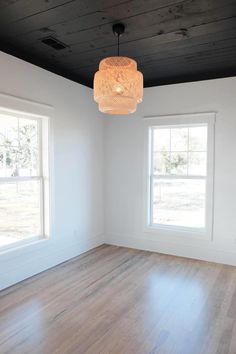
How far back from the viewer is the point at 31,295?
3035 millimetres

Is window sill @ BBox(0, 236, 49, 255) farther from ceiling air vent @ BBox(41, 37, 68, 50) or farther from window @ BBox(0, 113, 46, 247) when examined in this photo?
ceiling air vent @ BBox(41, 37, 68, 50)

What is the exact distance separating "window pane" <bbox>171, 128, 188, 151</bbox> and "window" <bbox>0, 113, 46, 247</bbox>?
6.84 ft

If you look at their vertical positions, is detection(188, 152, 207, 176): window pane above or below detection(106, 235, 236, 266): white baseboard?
above

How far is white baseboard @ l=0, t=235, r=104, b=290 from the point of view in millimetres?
3234

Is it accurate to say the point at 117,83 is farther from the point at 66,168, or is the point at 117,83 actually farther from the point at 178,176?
the point at 178,176

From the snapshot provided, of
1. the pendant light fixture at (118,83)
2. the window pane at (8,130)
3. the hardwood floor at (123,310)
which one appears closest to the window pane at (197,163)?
the hardwood floor at (123,310)

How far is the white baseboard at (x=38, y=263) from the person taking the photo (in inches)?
127

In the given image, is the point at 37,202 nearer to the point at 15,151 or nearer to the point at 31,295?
the point at 15,151

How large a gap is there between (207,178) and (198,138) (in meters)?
0.65

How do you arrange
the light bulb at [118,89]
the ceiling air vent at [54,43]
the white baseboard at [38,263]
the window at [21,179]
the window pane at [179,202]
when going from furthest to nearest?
the window pane at [179,202]
the window at [21,179]
the white baseboard at [38,263]
the ceiling air vent at [54,43]
the light bulb at [118,89]

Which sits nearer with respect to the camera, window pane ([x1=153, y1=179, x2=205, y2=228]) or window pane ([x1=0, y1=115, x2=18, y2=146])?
window pane ([x1=0, y1=115, x2=18, y2=146])

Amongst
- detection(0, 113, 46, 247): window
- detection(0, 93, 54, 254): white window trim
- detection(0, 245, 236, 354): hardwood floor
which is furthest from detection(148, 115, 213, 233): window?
detection(0, 113, 46, 247): window

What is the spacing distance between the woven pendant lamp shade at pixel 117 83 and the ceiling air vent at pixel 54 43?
1014 mm

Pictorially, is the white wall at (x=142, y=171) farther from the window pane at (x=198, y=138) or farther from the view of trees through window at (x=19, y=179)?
the view of trees through window at (x=19, y=179)
